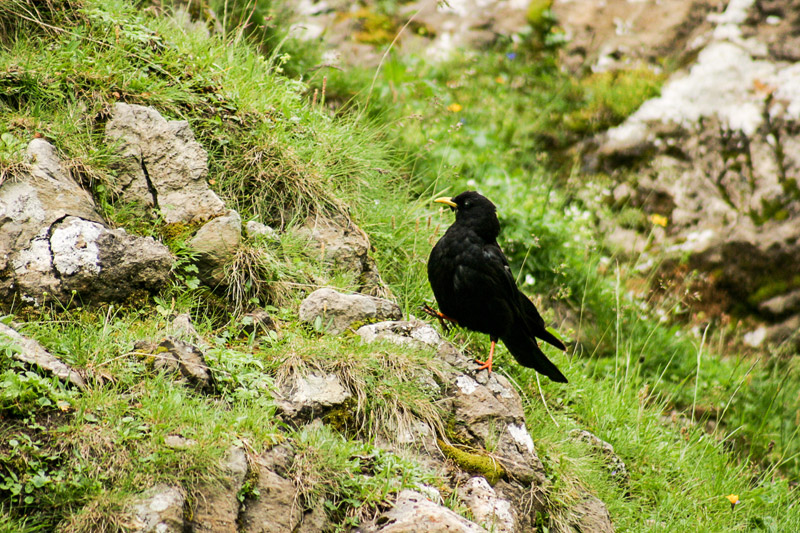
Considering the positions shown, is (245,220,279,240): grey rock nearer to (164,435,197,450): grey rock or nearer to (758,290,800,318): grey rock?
(164,435,197,450): grey rock

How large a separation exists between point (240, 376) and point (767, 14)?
24.6ft

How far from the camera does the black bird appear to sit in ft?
13.5

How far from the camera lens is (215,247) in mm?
3908

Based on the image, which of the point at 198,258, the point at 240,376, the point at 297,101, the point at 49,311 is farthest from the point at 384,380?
the point at 297,101

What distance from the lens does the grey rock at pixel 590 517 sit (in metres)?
3.66

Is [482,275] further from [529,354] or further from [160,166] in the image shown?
[160,166]

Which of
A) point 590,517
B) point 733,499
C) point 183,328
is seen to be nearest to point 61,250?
point 183,328

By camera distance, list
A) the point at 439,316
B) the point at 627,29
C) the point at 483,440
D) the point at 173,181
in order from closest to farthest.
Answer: the point at 483,440 → the point at 173,181 → the point at 439,316 → the point at 627,29

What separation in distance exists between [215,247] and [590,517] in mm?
2638

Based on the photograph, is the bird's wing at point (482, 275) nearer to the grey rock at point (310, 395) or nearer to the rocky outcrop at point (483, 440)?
the rocky outcrop at point (483, 440)

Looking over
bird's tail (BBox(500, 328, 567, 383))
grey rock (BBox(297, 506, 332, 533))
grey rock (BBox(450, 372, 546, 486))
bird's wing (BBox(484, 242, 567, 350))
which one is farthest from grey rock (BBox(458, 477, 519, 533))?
bird's wing (BBox(484, 242, 567, 350))

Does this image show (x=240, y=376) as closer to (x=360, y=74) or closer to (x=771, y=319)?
(x=360, y=74)

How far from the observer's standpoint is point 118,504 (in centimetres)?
247

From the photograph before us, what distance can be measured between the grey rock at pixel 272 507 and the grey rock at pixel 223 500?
7 centimetres
